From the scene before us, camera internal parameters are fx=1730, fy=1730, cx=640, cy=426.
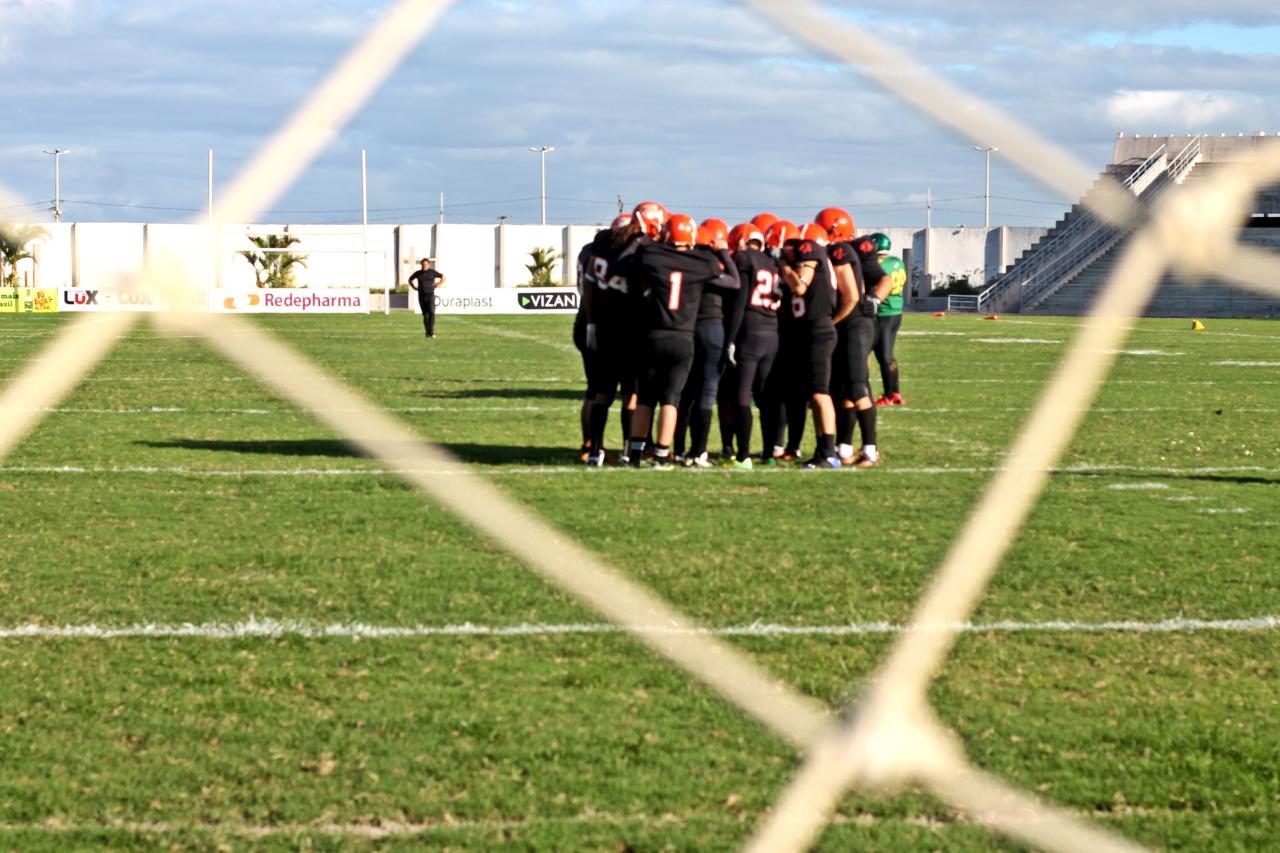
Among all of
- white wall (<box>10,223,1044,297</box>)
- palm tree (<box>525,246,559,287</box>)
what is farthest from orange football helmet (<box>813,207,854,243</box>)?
palm tree (<box>525,246,559,287</box>)

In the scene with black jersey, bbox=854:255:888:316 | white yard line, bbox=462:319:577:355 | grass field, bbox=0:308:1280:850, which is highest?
black jersey, bbox=854:255:888:316

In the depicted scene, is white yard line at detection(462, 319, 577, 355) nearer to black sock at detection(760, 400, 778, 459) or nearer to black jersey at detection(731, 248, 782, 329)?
black sock at detection(760, 400, 778, 459)

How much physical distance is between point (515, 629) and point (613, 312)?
514 centimetres

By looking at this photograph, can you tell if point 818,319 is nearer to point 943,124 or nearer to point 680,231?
point 680,231

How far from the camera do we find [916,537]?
26.3 ft

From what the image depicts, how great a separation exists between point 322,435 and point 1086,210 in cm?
1170

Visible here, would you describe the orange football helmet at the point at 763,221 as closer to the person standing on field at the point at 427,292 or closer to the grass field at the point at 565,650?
the grass field at the point at 565,650

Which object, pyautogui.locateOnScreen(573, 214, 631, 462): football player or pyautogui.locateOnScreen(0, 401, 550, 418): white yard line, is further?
pyautogui.locateOnScreen(0, 401, 550, 418): white yard line

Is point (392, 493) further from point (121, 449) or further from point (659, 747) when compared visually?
point (659, 747)

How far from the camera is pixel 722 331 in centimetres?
1102

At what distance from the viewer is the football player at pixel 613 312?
10.6m

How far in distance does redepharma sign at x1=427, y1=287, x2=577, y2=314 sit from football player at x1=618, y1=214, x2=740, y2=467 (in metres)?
41.3

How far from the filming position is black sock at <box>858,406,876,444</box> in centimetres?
1125

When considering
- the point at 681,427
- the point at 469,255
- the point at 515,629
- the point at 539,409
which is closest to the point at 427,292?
the point at 539,409
